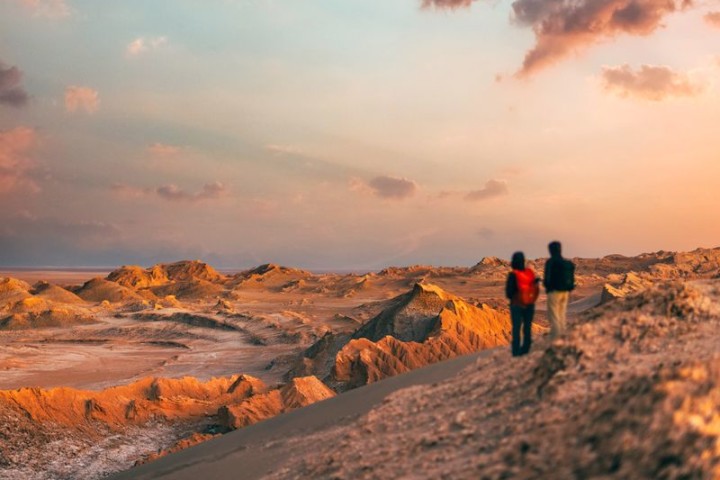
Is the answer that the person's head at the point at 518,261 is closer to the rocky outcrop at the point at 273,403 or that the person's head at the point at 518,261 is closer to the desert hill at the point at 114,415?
the rocky outcrop at the point at 273,403

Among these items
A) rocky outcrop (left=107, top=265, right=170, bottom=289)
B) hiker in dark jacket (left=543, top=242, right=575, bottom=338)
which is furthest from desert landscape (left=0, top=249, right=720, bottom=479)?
rocky outcrop (left=107, top=265, right=170, bottom=289)

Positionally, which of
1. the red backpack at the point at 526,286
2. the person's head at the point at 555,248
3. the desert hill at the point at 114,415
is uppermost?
the person's head at the point at 555,248

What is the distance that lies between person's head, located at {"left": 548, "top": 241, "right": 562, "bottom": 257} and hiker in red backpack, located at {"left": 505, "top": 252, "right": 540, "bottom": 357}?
1.07ft

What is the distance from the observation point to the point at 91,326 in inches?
1741

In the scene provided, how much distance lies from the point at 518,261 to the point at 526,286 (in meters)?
0.36

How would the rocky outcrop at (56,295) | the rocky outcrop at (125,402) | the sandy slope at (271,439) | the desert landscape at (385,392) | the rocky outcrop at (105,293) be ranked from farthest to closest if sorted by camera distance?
1. the rocky outcrop at (105,293)
2. the rocky outcrop at (56,295)
3. the rocky outcrop at (125,402)
4. the sandy slope at (271,439)
5. the desert landscape at (385,392)

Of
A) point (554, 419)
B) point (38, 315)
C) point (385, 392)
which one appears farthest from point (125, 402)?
point (38, 315)

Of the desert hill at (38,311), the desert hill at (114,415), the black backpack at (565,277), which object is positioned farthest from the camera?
the desert hill at (38,311)

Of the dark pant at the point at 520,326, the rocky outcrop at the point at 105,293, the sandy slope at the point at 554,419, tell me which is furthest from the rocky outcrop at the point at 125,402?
the rocky outcrop at the point at 105,293

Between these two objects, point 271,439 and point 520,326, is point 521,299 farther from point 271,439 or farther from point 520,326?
point 271,439

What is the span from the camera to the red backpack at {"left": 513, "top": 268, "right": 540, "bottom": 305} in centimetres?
741

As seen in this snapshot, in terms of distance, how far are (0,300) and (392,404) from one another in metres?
53.5

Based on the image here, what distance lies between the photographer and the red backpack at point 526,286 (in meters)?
7.41

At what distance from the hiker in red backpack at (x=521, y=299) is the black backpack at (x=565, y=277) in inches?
10.5
